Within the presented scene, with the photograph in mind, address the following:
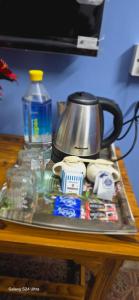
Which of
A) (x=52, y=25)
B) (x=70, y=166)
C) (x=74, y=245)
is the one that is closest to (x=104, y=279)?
(x=74, y=245)

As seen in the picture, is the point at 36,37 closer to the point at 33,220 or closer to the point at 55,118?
the point at 55,118

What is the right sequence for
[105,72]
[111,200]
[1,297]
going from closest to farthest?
1. [111,200]
2. [105,72]
3. [1,297]

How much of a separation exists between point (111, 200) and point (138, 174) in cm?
47

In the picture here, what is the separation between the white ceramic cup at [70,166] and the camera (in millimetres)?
637

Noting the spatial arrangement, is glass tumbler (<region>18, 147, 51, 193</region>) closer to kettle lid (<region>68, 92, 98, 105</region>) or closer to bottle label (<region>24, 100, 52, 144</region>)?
bottle label (<region>24, 100, 52, 144</region>)

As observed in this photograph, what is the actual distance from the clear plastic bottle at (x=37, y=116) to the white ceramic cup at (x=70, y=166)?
17 centimetres

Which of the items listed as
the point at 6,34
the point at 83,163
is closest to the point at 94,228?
the point at 83,163

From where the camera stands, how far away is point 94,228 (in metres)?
0.55

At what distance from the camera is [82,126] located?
2.25 ft

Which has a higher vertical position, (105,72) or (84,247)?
(105,72)

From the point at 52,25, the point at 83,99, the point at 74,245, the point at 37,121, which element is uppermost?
the point at 52,25

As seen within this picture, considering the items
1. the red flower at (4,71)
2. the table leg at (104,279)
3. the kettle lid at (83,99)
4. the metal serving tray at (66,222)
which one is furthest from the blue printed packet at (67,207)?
the red flower at (4,71)

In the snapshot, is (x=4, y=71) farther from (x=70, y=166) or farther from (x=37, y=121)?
(x=70, y=166)

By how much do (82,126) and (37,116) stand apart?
18cm
